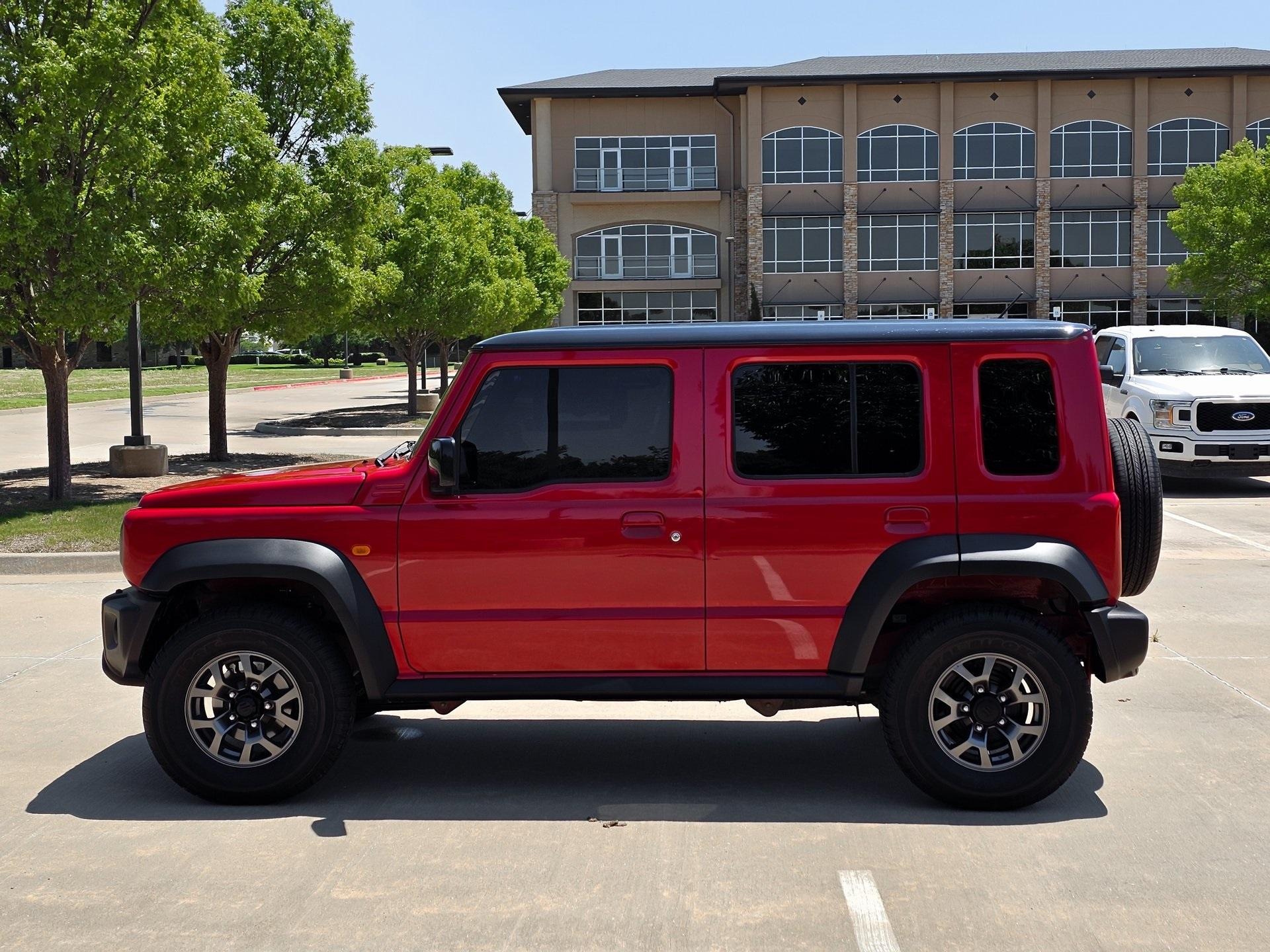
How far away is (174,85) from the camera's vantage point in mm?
15766

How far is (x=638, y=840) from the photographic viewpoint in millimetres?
5312

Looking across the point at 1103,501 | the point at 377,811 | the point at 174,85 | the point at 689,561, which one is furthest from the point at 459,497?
the point at 174,85

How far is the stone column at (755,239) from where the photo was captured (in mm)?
64312

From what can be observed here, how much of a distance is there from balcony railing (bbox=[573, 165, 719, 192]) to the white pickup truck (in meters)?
50.4

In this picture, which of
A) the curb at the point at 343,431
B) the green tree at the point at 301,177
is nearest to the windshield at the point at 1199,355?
the green tree at the point at 301,177

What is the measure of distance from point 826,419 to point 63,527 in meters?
10.5

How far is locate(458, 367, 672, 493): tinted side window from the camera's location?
5672 mm

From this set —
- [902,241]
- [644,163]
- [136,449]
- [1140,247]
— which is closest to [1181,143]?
[1140,247]

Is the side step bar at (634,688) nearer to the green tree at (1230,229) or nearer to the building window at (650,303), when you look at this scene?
the green tree at (1230,229)

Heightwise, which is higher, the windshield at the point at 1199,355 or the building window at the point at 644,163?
the building window at the point at 644,163

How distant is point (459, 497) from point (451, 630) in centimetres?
54

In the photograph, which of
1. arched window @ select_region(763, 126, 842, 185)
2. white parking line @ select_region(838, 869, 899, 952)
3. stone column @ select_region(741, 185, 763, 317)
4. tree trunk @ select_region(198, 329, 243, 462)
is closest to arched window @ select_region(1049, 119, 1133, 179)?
arched window @ select_region(763, 126, 842, 185)

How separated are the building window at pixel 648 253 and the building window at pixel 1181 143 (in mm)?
20332

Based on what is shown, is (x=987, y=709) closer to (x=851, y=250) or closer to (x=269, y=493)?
(x=269, y=493)
